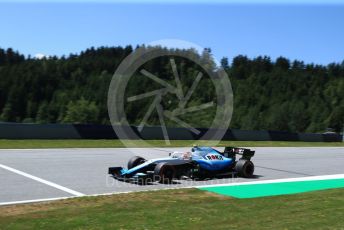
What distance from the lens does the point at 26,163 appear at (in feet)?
52.3

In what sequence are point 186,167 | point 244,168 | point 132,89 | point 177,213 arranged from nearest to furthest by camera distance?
1. point 177,213
2. point 186,167
3. point 244,168
4. point 132,89

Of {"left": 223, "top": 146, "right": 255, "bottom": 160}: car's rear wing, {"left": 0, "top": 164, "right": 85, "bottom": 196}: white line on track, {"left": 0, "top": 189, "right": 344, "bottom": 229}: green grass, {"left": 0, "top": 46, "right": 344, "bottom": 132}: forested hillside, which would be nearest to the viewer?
{"left": 0, "top": 189, "right": 344, "bottom": 229}: green grass

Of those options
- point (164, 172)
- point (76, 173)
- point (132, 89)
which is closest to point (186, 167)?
point (164, 172)

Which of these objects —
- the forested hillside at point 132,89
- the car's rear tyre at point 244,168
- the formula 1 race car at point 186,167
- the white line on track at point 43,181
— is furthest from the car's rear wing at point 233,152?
the forested hillside at point 132,89

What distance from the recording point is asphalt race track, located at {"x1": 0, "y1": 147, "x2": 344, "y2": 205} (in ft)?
35.7

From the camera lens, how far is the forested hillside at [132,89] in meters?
117

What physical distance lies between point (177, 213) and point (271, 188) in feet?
15.6

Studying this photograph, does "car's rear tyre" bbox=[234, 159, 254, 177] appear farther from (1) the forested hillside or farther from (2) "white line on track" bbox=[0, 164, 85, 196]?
(1) the forested hillside

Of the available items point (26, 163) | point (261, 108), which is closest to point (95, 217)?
point (26, 163)

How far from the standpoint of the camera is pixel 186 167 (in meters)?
13.1

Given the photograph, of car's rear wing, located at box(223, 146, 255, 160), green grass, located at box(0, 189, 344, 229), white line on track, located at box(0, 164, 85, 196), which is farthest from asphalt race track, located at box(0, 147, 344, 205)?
green grass, located at box(0, 189, 344, 229)

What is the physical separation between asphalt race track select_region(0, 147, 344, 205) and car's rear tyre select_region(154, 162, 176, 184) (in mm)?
292

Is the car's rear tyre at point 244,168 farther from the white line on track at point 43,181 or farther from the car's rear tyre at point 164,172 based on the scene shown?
the white line on track at point 43,181

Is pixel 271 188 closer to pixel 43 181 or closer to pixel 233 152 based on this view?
pixel 233 152
